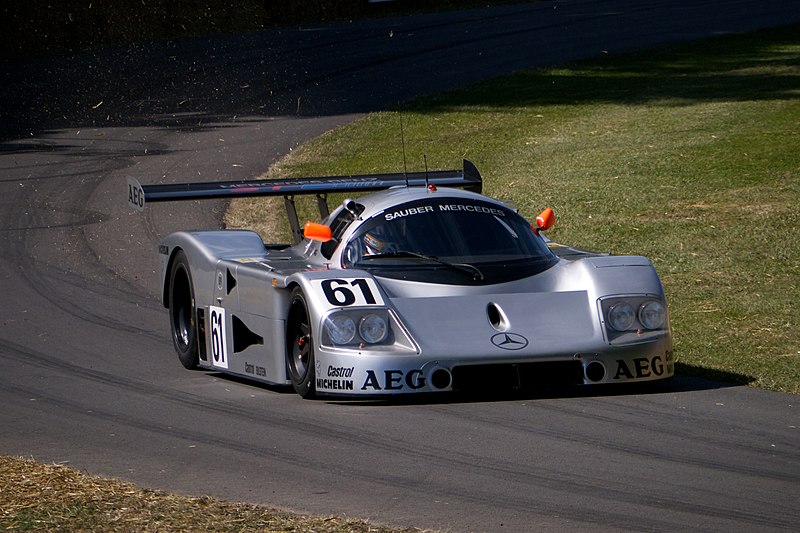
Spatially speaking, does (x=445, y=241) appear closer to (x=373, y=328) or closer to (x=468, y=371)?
(x=373, y=328)

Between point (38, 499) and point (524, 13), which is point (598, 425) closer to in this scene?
point (38, 499)

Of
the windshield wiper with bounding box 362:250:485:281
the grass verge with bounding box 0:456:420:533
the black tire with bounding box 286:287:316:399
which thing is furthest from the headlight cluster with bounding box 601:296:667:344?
the grass verge with bounding box 0:456:420:533

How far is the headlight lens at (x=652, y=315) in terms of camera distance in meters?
8.71

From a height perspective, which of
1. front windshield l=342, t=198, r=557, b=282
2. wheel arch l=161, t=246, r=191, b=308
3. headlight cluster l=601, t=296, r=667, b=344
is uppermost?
front windshield l=342, t=198, r=557, b=282

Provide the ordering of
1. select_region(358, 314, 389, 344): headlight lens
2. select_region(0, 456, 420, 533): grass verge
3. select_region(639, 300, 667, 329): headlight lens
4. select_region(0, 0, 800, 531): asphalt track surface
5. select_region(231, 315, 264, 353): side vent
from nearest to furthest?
select_region(0, 456, 420, 533): grass verge → select_region(0, 0, 800, 531): asphalt track surface → select_region(358, 314, 389, 344): headlight lens → select_region(639, 300, 667, 329): headlight lens → select_region(231, 315, 264, 353): side vent

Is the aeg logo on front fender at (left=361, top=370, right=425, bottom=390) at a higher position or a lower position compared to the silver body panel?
lower

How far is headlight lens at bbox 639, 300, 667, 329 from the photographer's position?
8.71m

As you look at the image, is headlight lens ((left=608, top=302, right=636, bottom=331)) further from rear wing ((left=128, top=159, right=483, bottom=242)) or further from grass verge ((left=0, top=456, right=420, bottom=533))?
grass verge ((left=0, top=456, right=420, bottom=533))

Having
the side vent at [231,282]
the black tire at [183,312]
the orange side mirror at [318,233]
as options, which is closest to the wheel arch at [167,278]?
the black tire at [183,312]

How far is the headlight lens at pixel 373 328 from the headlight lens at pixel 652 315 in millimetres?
1618

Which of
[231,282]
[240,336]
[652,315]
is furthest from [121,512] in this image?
[652,315]

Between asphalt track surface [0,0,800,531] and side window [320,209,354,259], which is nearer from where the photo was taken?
asphalt track surface [0,0,800,531]

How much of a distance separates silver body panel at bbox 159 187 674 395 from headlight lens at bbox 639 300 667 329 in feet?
0.19

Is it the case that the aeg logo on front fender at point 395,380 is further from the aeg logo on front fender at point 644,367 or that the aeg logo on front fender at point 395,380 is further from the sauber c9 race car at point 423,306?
the aeg logo on front fender at point 644,367
